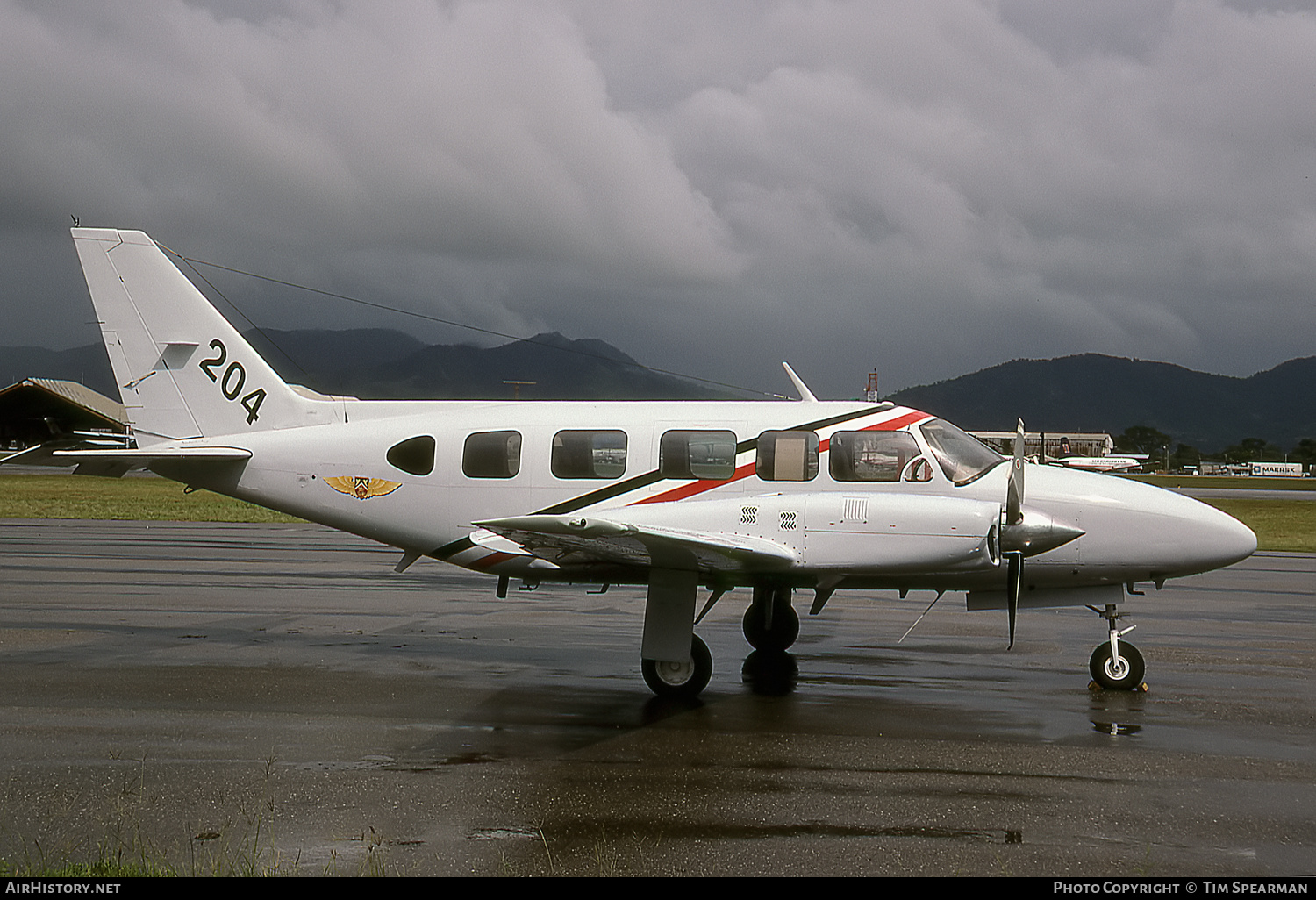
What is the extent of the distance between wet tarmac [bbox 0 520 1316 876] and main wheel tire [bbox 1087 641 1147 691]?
16 centimetres

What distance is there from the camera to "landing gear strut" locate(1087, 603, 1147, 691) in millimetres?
10094

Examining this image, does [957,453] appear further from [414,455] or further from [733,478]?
[414,455]

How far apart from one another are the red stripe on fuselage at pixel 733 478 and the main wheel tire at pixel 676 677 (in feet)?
4.92

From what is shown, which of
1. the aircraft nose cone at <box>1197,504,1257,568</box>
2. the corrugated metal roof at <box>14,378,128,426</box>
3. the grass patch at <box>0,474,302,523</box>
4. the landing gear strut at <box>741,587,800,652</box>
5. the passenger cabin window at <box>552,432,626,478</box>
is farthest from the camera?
the corrugated metal roof at <box>14,378,128,426</box>

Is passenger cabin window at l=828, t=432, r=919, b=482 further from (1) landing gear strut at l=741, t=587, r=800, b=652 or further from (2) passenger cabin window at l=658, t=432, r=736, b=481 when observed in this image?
(1) landing gear strut at l=741, t=587, r=800, b=652

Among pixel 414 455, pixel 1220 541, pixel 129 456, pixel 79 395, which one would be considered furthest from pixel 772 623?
pixel 79 395

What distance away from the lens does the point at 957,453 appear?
1020cm

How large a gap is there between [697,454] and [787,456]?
917 mm

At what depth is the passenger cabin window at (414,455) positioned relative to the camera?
36.3 feet

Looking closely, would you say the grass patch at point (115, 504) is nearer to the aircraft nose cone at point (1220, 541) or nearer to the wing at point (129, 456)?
the wing at point (129, 456)

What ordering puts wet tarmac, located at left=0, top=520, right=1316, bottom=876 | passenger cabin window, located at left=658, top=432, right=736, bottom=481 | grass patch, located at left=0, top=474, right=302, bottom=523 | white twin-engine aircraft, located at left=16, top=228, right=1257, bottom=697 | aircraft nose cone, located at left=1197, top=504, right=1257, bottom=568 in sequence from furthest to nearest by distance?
grass patch, located at left=0, top=474, right=302, bottom=523 → passenger cabin window, located at left=658, top=432, right=736, bottom=481 → aircraft nose cone, located at left=1197, top=504, right=1257, bottom=568 → white twin-engine aircraft, located at left=16, top=228, right=1257, bottom=697 → wet tarmac, located at left=0, top=520, right=1316, bottom=876

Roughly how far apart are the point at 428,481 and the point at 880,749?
562 centimetres

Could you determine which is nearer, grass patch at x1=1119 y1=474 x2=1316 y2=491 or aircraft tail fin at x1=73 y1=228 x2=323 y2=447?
aircraft tail fin at x1=73 y1=228 x2=323 y2=447

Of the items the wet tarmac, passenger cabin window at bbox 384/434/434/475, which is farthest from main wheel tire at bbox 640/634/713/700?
passenger cabin window at bbox 384/434/434/475
